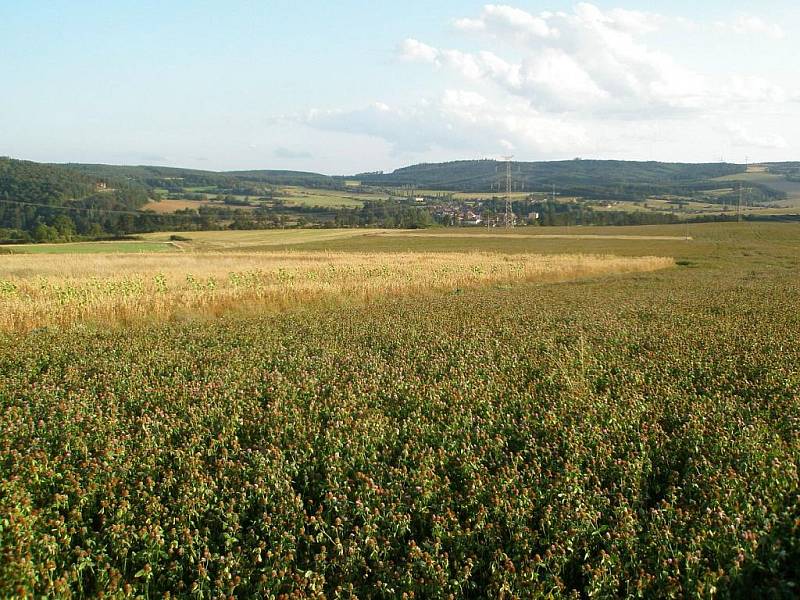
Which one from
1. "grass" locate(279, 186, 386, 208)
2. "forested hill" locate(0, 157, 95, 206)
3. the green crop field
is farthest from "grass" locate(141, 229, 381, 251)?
"grass" locate(279, 186, 386, 208)

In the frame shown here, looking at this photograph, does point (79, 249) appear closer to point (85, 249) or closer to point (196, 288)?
point (85, 249)

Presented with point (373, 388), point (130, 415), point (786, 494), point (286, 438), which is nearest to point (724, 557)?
point (786, 494)

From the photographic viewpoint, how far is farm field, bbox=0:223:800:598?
4051 mm

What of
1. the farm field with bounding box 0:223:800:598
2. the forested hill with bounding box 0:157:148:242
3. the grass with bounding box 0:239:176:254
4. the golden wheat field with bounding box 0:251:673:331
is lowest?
the grass with bounding box 0:239:176:254

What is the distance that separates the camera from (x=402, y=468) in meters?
5.38

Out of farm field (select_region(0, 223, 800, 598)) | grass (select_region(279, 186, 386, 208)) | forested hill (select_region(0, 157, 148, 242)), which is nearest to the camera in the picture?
farm field (select_region(0, 223, 800, 598))

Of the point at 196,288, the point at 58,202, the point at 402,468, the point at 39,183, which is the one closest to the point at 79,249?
the point at 196,288

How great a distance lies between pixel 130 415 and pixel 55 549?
10.0 ft

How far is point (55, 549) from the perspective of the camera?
4164mm

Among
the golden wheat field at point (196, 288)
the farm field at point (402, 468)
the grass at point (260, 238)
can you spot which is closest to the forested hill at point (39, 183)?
the grass at point (260, 238)

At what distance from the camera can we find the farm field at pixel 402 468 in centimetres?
405

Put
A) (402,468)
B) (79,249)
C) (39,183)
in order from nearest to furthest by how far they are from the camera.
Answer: (402,468)
(79,249)
(39,183)

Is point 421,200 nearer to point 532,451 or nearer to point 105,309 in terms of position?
point 105,309

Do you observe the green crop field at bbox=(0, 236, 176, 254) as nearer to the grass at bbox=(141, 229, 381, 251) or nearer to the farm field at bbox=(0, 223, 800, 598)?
the grass at bbox=(141, 229, 381, 251)
